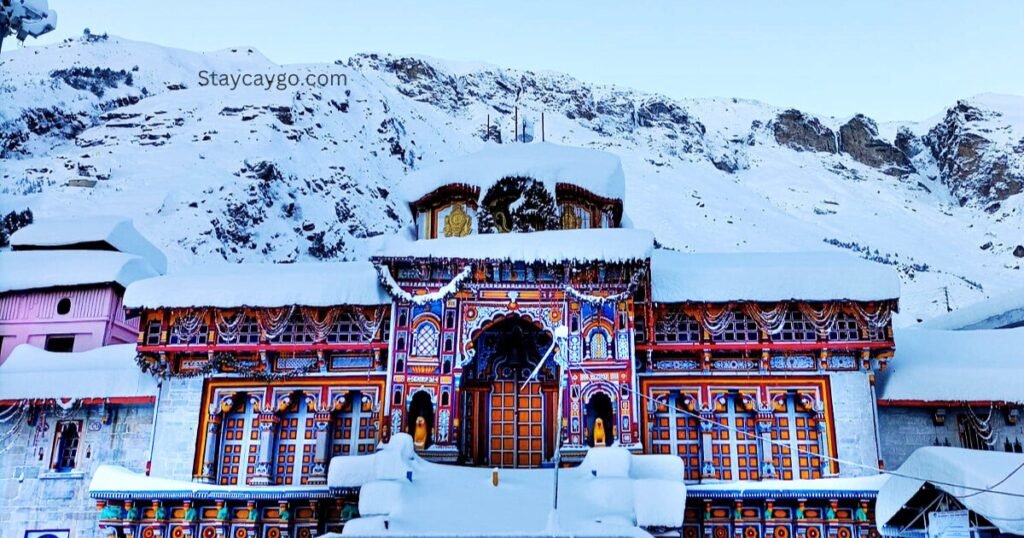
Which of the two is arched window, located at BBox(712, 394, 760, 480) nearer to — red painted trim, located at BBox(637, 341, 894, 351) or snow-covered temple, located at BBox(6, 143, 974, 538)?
snow-covered temple, located at BBox(6, 143, 974, 538)

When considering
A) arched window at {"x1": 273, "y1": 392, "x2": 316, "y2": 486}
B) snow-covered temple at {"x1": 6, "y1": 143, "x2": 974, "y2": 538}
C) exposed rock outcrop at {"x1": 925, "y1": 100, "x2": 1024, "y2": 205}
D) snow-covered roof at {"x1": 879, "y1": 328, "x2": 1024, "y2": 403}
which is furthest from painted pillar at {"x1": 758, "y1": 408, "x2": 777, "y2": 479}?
exposed rock outcrop at {"x1": 925, "y1": 100, "x2": 1024, "y2": 205}

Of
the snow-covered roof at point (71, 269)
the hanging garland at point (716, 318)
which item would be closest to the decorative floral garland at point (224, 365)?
the snow-covered roof at point (71, 269)

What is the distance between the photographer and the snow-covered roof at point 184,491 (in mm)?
16531

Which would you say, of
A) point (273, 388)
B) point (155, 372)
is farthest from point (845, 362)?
point (155, 372)

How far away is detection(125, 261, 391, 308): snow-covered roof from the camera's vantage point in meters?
18.1

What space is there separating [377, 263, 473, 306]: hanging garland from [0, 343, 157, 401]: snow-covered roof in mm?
6545

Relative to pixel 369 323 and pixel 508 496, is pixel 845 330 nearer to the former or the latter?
pixel 508 496

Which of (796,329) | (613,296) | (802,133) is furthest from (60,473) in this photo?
(802,133)

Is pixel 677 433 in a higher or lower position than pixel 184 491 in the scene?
higher

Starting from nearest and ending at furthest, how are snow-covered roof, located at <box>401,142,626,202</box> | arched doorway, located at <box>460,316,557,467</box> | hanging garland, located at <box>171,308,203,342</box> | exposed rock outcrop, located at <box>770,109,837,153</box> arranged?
arched doorway, located at <box>460,316,557,467</box>, hanging garland, located at <box>171,308,203,342</box>, snow-covered roof, located at <box>401,142,626,202</box>, exposed rock outcrop, located at <box>770,109,837,153</box>

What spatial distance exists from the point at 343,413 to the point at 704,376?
28.1 feet

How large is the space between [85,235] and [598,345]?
21416mm

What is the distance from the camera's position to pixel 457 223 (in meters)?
20.2

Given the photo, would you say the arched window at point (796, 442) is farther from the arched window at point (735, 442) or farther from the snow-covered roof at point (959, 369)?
the snow-covered roof at point (959, 369)
